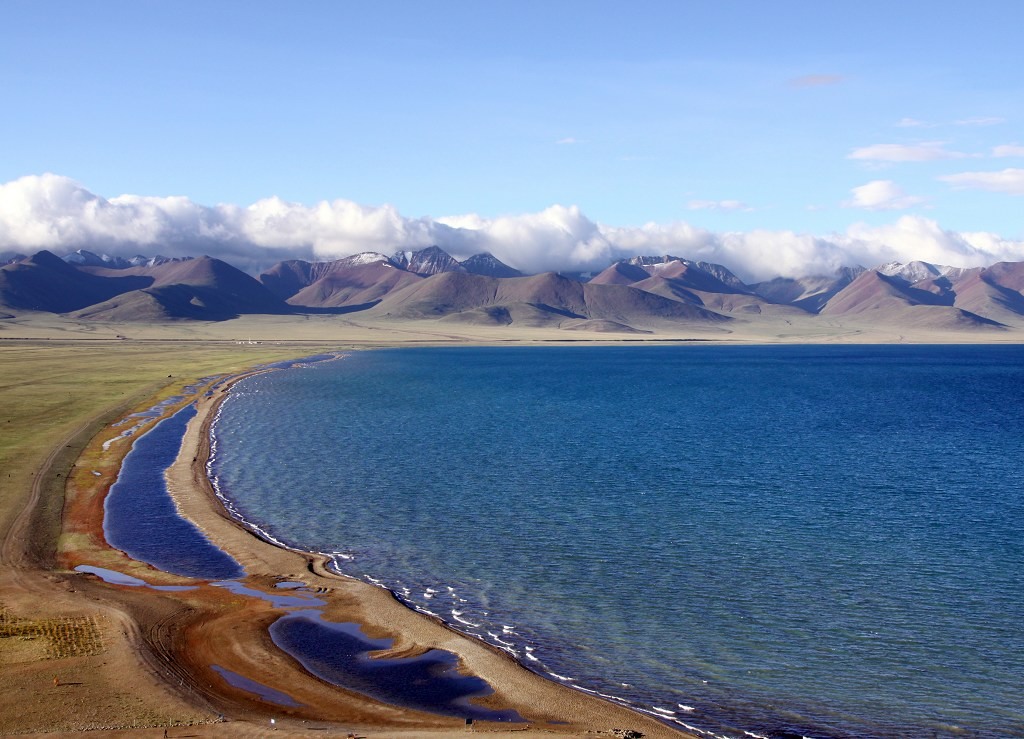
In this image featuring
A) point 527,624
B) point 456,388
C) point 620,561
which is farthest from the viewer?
point 456,388

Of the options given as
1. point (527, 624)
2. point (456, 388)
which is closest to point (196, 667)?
point (527, 624)

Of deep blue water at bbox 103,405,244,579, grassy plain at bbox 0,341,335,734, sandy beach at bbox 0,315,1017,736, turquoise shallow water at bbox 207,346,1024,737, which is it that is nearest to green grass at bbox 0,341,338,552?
grassy plain at bbox 0,341,335,734

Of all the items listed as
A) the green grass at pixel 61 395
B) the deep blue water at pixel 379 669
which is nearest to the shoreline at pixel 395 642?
the deep blue water at pixel 379 669

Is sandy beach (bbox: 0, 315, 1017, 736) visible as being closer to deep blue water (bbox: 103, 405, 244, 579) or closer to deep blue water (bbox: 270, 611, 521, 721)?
deep blue water (bbox: 270, 611, 521, 721)

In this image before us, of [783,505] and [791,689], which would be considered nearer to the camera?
[791,689]

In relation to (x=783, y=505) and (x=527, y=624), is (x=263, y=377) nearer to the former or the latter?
(x=783, y=505)

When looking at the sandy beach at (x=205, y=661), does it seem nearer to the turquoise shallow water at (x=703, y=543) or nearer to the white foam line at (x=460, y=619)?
the white foam line at (x=460, y=619)

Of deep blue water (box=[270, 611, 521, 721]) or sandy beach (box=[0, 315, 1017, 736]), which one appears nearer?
sandy beach (box=[0, 315, 1017, 736])
